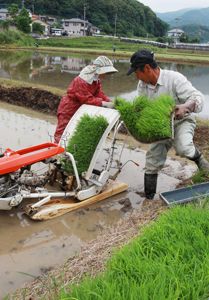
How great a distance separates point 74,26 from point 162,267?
2830 inches

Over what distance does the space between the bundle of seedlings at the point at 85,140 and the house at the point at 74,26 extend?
2670 inches

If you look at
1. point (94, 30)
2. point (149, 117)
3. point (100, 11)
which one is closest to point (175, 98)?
point (149, 117)

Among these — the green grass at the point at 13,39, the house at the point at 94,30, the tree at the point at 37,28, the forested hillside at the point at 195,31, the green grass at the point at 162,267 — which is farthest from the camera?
the forested hillside at the point at 195,31

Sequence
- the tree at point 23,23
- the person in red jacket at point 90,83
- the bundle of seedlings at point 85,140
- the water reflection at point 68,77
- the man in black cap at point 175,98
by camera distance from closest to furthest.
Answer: the man in black cap at point 175,98 < the bundle of seedlings at point 85,140 < the person in red jacket at point 90,83 < the water reflection at point 68,77 < the tree at point 23,23

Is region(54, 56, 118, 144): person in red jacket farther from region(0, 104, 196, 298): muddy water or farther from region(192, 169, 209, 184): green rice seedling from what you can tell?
region(192, 169, 209, 184): green rice seedling

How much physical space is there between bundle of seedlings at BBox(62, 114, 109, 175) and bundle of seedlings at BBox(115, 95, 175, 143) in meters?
0.32

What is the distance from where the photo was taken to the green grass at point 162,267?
1387 mm

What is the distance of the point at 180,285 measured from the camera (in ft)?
4.56

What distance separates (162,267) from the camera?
1527mm

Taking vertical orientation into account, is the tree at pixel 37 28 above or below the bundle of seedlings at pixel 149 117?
above

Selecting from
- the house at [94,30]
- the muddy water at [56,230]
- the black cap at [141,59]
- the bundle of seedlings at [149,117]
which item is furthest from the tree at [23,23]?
the bundle of seedlings at [149,117]

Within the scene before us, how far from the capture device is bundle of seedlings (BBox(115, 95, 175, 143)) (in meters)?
2.63

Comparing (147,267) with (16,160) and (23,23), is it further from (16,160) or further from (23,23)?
(23,23)

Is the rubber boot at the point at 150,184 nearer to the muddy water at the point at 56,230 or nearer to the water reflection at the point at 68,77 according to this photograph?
the muddy water at the point at 56,230
